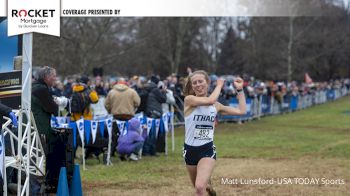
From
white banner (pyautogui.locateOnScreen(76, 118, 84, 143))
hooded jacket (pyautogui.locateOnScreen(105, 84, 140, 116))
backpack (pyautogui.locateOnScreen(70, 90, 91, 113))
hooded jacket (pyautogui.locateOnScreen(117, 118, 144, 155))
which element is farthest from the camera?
hooded jacket (pyautogui.locateOnScreen(105, 84, 140, 116))

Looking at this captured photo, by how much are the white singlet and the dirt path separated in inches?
110

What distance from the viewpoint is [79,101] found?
14031mm

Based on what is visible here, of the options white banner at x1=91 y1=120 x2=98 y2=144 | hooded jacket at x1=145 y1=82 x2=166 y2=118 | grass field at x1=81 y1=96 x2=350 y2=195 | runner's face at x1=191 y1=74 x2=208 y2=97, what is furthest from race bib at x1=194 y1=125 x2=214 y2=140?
hooded jacket at x1=145 y1=82 x2=166 y2=118

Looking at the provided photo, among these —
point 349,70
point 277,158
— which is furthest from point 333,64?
point 277,158

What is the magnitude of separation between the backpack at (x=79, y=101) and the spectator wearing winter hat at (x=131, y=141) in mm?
1076

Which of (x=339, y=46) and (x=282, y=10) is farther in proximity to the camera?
(x=339, y=46)

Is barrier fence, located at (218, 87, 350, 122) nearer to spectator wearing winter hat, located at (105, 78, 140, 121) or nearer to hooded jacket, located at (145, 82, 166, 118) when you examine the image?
hooded jacket, located at (145, 82, 166, 118)

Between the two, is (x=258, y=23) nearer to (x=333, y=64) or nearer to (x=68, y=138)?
(x=333, y=64)

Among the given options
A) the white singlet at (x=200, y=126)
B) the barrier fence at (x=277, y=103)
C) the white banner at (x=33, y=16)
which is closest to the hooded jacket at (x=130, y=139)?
the white banner at (x=33, y=16)

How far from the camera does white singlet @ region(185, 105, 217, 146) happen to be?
24.9 feet

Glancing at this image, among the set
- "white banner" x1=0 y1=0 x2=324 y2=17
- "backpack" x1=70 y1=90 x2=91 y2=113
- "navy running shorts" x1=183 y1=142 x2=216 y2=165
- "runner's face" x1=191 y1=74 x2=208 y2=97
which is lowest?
"navy running shorts" x1=183 y1=142 x2=216 y2=165

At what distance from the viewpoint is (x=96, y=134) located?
13.6 meters

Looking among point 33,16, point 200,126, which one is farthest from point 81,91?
point 200,126

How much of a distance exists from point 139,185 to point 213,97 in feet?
12.8
